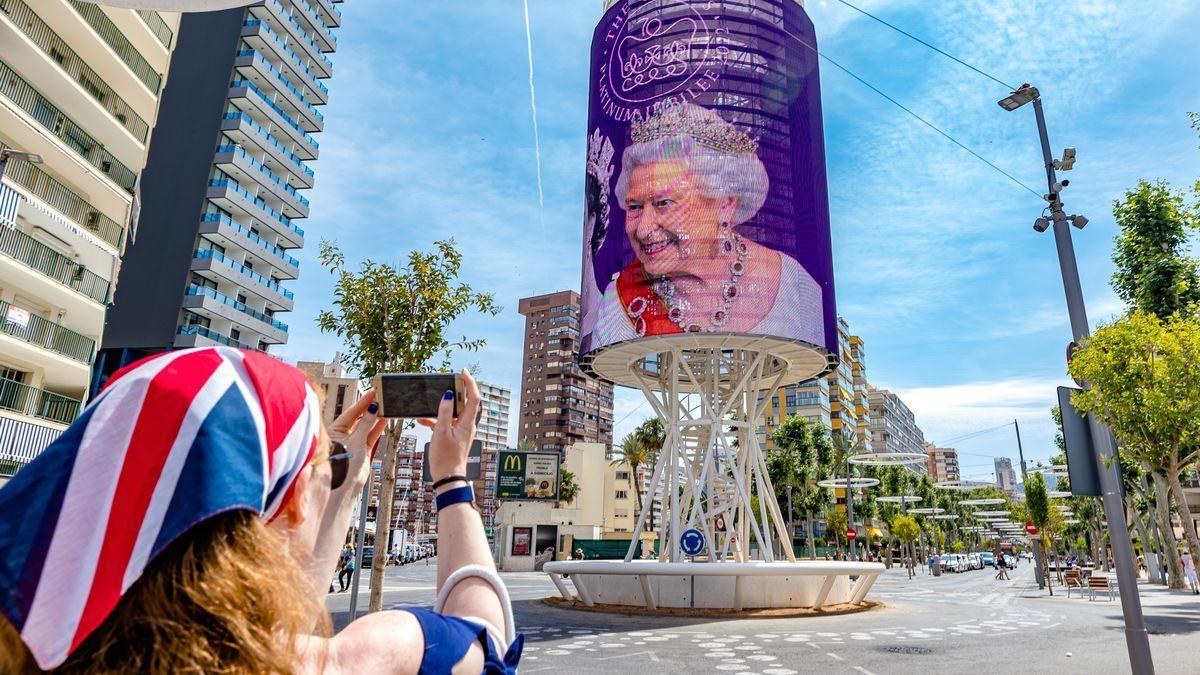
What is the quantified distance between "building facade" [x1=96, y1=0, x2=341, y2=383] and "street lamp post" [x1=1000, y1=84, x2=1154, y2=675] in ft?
150

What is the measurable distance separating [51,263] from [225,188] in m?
27.7

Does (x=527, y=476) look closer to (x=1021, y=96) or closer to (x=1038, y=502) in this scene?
(x=1038, y=502)

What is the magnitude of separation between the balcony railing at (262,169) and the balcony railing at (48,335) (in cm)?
2884

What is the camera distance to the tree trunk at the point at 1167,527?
31359 mm

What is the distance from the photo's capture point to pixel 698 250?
2275 centimetres

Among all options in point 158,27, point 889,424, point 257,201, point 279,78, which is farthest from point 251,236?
point 889,424

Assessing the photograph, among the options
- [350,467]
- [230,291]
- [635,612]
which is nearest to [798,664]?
[635,612]

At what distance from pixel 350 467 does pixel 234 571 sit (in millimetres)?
938

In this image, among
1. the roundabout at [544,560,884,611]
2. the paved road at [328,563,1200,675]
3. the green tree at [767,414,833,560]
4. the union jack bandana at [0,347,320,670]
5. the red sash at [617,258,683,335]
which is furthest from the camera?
the green tree at [767,414,833,560]

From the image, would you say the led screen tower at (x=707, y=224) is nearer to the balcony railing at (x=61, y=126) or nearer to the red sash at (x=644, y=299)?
the red sash at (x=644, y=299)

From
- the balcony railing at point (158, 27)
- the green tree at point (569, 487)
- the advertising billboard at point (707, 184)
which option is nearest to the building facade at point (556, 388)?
the green tree at point (569, 487)

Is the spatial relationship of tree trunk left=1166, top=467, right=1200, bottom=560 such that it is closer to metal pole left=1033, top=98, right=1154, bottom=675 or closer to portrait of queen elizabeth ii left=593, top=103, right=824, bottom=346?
portrait of queen elizabeth ii left=593, top=103, right=824, bottom=346

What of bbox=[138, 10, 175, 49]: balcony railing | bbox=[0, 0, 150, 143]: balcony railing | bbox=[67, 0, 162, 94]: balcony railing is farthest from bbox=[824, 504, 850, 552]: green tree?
bbox=[138, 10, 175, 49]: balcony railing

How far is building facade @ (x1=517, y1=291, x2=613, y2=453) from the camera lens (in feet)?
433
